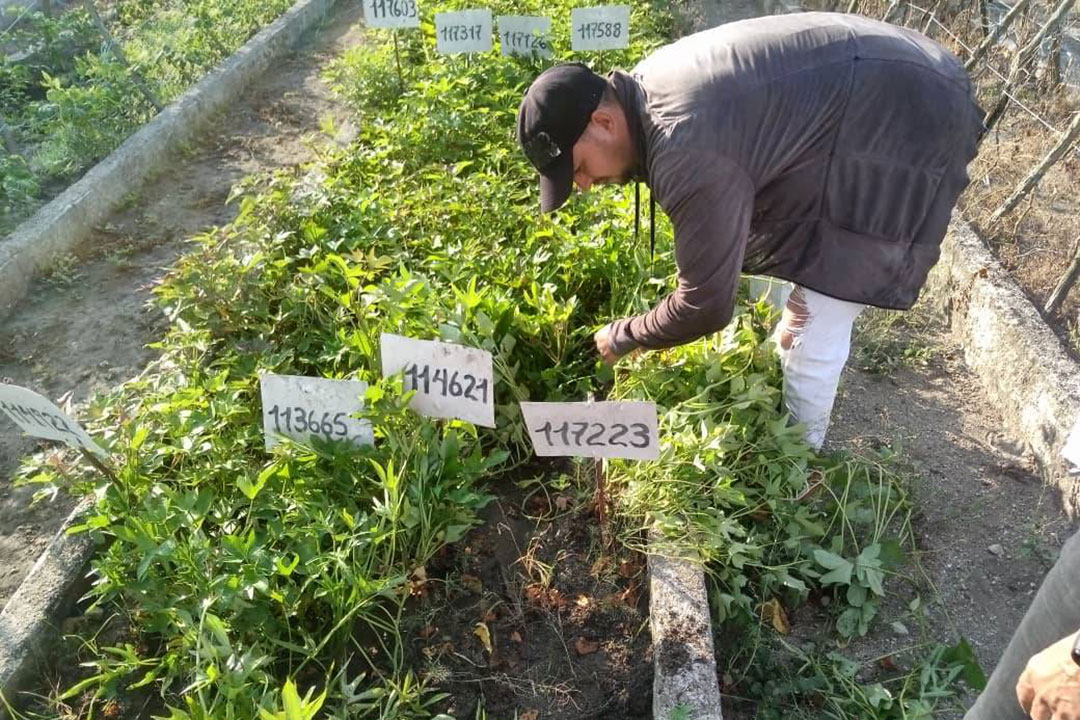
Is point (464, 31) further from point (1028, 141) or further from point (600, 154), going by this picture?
point (1028, 141)

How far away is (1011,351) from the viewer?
2752 mm

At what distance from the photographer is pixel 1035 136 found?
3.94 metres

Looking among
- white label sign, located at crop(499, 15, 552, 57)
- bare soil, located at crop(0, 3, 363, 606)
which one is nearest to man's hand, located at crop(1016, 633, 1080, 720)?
bare soil, located at crop(0, 3, 363, 606)

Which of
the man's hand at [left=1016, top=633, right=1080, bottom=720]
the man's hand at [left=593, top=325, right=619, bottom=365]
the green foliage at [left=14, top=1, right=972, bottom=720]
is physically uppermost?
the man's hand at [left=1016, top=633, right=1080, bottom=720]

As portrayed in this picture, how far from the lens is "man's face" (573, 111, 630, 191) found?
1.90 m

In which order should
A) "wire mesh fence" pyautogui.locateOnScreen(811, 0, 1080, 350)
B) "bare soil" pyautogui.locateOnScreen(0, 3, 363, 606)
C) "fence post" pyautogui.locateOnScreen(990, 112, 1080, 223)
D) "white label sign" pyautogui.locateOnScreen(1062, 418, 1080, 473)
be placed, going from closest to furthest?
"white label sign" pyautogui.locateOnScreen(1062, 418, 1080, 473) < "bare soil" pyautogui.locateOnScreen(0, 3, 363, 606) < "fence post" pyautogui.locateOnScreen(990, 112, 1080, 223) < "wire mesh fence" pyautogui.locateOnScreen(811, 0, 1080, 350)

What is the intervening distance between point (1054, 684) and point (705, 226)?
110 cm

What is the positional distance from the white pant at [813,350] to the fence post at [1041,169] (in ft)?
4.54

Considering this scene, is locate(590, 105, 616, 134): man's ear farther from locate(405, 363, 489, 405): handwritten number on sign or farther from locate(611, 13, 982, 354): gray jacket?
locate(405, 363, 489, 405): handwritten number on sign

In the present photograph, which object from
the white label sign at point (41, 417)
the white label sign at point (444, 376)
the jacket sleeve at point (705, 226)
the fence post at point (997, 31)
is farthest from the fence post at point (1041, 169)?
the white label sign at point (41, 417)

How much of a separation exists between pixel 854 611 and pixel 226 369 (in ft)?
6.48

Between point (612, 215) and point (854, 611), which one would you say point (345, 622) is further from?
point (612, 215)

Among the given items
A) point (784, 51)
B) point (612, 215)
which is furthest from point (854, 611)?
point (612, 215)

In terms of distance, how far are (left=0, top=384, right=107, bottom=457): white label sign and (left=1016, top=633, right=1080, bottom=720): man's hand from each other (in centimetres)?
203
